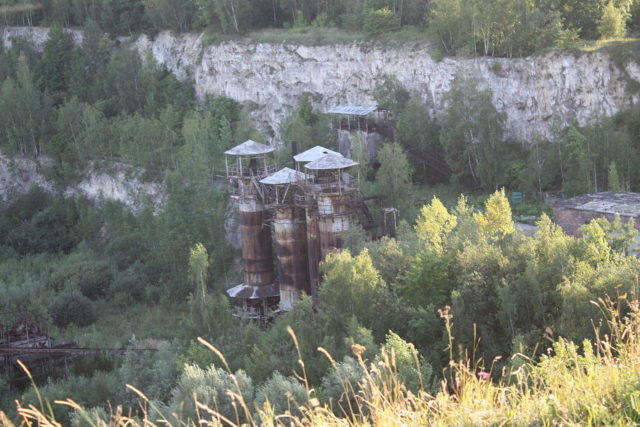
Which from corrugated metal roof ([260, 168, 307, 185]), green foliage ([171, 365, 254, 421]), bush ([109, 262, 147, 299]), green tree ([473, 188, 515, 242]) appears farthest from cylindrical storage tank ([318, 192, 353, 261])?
bush ([109, 262, 147, 299])

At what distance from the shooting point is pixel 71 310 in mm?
35688

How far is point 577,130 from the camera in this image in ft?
109

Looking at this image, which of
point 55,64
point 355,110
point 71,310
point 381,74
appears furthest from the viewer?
point 55,64

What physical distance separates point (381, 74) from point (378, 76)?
0.23 meters

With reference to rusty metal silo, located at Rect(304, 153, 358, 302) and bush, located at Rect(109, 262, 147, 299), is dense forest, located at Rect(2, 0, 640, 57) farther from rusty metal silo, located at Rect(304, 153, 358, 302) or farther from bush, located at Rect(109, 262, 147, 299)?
bush, located at Rect(109, 262, 147, 299)

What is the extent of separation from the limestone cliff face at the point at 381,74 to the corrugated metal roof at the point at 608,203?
5248mm

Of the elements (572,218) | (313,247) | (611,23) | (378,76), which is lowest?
(313,247)

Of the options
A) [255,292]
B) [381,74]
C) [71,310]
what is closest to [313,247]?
[255,292]

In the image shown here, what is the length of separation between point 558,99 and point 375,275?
1764cm

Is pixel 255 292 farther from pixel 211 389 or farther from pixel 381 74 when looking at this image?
pixel 211 389

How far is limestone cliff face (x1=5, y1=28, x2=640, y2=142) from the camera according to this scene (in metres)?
34.9

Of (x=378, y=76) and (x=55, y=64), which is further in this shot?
(x=55, y=64)

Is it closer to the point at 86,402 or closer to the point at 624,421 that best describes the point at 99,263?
the point at 86,402

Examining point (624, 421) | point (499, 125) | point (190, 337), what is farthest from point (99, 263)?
point (624, 421)
